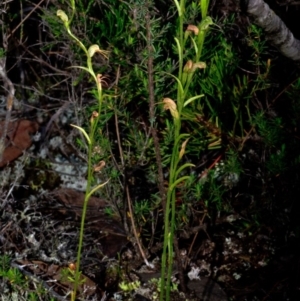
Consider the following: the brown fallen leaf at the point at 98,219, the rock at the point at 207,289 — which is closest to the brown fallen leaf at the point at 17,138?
the brown fallen leaf at the point at 98,219

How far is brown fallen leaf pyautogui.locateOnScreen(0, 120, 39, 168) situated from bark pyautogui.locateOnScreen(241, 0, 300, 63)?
5.51 ft

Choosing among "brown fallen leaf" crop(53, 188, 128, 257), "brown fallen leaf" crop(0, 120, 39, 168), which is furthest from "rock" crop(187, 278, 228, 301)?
"brown fallen leaf" crop(0, 120, 39, 168)

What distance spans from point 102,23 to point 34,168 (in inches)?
43.9

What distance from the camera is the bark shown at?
2.38 m

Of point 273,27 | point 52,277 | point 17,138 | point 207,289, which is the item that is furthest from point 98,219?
point 273,27

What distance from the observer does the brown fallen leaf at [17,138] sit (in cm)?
375

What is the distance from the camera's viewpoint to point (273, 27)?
2.54m

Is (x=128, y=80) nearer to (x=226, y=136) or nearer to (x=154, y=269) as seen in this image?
(x=226, y=136)

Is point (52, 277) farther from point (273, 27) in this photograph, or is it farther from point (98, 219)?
point (273, 27)

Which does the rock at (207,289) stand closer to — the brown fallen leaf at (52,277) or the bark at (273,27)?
the brown fallen leaf at (52,277)

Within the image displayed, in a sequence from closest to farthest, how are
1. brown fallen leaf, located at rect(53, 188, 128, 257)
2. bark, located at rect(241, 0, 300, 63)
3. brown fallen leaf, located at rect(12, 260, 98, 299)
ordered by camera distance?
bark, located at rect(241, 0, 300, 63)
brown fallen leaf, located at rect(12, 260, 98, 299)
brown fallen leaf, located at rect(53, 188, 128, 257)

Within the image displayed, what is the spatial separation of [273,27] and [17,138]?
6.01 feet

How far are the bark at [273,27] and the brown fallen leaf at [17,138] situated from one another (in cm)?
168

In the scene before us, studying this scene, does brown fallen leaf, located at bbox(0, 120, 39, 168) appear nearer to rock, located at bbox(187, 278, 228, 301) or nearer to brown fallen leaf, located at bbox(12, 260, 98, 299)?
brown fallen leaf, located at bbox(12, 260, 98, 299)
